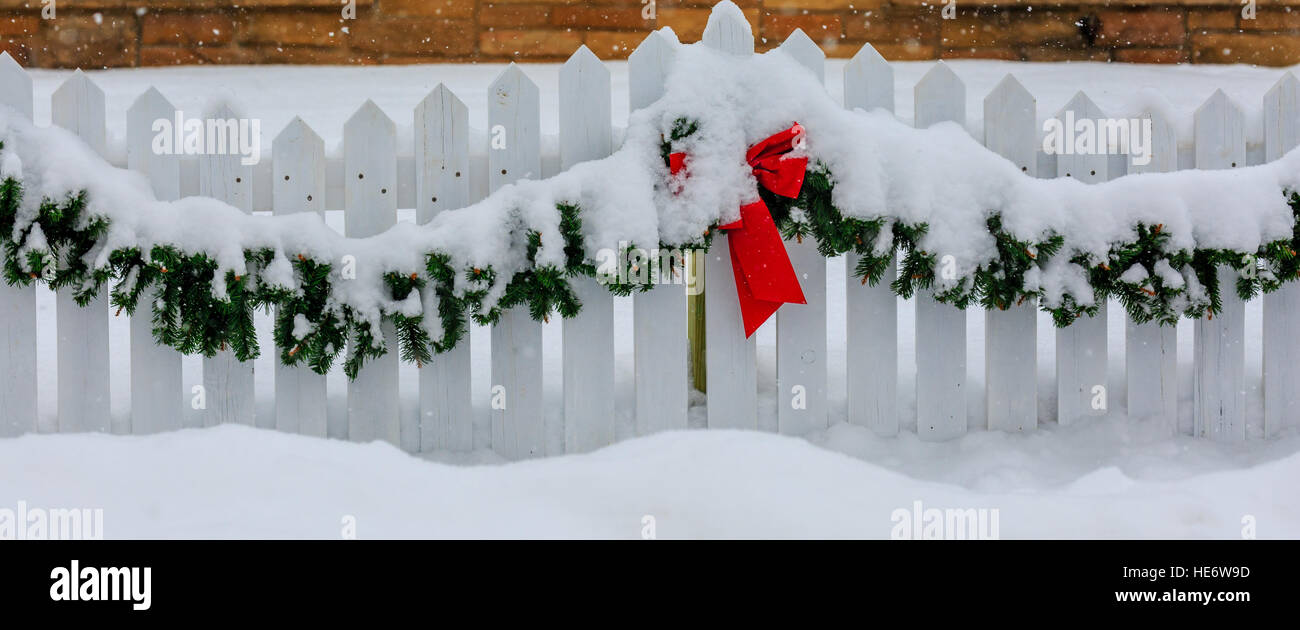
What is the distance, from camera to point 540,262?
2.47m

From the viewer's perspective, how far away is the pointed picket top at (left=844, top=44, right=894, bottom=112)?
2.69 meters

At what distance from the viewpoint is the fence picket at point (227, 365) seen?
8.69ft

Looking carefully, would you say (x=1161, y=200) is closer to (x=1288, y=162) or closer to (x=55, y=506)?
(x=1288, y=162)

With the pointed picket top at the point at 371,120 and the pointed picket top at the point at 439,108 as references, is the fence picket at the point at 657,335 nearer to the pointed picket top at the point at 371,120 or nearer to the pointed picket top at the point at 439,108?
the pointed picket top at the point at 439,108

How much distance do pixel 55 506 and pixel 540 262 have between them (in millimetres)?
1326

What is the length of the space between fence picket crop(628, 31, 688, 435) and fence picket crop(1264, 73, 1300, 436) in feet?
5.72

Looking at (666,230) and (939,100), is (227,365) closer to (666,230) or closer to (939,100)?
(666,230)

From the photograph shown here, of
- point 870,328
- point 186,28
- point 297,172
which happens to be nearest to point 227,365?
point 297,172

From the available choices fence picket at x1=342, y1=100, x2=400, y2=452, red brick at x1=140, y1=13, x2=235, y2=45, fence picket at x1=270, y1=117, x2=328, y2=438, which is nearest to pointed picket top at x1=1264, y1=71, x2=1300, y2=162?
fence picket at x1=342, y1=100, x2=400, y2=452

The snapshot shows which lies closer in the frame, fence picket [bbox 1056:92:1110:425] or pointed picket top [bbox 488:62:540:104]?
pointed picket top [bbox 488:62:540:104]

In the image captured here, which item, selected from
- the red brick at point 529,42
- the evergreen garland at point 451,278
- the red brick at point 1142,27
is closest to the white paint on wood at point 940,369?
the evergreen garland at point 451,278

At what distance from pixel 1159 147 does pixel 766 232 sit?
1207mm

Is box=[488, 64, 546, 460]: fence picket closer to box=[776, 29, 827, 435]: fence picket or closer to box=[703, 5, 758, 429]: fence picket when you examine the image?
box=[703, 5, 758, 429]: fence picket

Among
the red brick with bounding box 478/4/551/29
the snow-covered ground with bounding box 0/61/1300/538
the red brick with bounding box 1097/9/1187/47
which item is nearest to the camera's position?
the snow-covered ground with bounding box 0/61/1300/538
